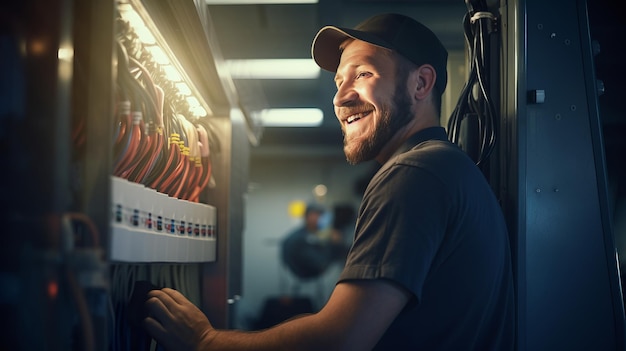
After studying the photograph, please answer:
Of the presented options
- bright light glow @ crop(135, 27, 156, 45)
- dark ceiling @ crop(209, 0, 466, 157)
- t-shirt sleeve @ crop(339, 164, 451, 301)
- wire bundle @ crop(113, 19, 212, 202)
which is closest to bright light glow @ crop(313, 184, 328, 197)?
dark ceiling @ crop(209, 0, 466, 157)

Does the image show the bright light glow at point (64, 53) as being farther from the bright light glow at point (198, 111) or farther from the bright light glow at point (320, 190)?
the bright light glow at point (320, 190)

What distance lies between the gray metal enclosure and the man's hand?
0.81 m

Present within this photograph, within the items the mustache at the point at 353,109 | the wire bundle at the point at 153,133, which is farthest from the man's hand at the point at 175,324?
the mustache at the point at 353,109

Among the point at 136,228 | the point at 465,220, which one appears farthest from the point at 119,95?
the point at 465,220

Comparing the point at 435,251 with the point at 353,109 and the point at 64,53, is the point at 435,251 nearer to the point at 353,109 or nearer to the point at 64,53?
the point at 353,109

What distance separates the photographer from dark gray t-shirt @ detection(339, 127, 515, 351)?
1109 millimetres

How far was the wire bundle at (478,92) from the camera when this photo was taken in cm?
167

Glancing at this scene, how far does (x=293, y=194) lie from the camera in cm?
912

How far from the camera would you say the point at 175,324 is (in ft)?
4.18

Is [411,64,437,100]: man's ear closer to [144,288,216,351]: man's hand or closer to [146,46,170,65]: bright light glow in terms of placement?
[146,46,170,65]: bright light glow

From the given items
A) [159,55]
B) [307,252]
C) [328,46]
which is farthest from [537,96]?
[307,252]

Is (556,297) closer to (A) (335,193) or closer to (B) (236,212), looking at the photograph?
(B) (236,212)

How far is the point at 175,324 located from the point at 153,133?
449 millimetres

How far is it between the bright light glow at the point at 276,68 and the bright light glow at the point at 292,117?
1.42 metres
